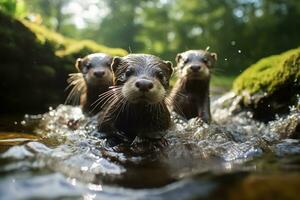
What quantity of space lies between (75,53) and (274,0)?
57.8 feet

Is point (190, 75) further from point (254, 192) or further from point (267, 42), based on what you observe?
point (267, 42)

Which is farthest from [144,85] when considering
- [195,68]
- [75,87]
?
[75,87]

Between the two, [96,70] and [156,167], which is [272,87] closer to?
[96,70]

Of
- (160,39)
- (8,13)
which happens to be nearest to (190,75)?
(8,13)

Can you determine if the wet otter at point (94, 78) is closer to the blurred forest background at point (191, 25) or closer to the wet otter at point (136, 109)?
the wet otter at point (136, 109)

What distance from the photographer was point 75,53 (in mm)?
8906

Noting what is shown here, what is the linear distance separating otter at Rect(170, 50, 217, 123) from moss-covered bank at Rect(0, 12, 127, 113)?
254 centimetres

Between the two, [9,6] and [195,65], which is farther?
[9,6]

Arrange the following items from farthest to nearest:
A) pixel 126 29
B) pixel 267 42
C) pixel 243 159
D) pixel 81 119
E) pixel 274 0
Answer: pixel 126 29 → pixel 274 0 → pixel 267 42 → pixel 81 119 → pixel 243 159

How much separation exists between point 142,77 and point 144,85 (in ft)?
0.78

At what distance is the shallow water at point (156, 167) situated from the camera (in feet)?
8.70

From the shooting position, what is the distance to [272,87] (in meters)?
7.25

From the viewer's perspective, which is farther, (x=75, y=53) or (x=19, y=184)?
(x=75, y=53)

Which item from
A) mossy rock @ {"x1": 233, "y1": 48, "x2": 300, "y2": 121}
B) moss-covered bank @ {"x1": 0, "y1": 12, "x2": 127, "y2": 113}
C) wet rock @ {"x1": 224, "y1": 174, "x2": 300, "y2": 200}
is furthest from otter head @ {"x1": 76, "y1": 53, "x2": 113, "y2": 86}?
wet rock @ {"x1": 224, "y1": 174, "x2": 300, "y2": 200}
